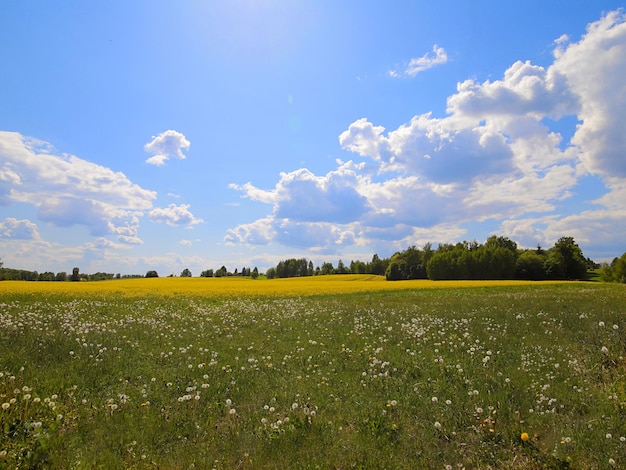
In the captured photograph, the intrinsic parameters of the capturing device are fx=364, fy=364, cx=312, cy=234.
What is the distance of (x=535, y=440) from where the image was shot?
6.46 metres

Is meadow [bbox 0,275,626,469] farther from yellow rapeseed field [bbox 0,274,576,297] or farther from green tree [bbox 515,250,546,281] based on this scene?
green tree [bbox 515,250,546,281]

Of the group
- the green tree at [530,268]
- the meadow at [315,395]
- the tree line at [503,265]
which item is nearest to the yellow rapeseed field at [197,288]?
the meadow at [315,395]

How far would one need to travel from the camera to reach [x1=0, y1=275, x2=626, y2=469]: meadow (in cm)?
602

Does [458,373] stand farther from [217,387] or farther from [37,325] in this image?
[37,325]

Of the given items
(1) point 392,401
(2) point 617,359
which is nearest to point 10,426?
(1) point 392,401

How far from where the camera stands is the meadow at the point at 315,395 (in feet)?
19.8

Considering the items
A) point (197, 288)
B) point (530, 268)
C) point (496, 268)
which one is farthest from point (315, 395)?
point (530, 268)

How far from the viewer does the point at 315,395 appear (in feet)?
26.8

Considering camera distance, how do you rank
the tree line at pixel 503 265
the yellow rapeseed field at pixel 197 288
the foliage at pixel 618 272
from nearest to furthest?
1. the yellow rapeseed field at pixel 197 288
2. the foliage at pixel 618 272
3. the tree line at pixel 503 265

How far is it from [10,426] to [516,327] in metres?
15.3

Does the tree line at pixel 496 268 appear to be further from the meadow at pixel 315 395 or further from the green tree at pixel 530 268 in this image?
the meadow at pixel 315 395

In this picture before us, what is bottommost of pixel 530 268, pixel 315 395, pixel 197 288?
pixel 315 395

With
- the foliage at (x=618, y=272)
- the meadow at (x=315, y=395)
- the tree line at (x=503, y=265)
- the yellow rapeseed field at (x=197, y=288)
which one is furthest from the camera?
the tree line at (x=503, y=265)

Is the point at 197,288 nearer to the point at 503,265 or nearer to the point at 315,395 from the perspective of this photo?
the point at 315,395
